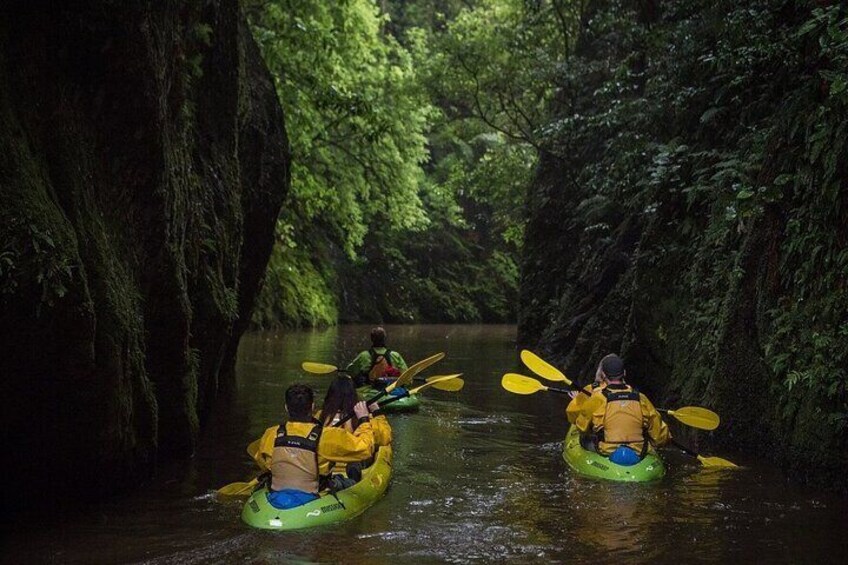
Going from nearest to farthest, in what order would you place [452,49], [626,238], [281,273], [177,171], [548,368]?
[177,171]
[548,368]
[626,238]
[452,49]
[281,273]

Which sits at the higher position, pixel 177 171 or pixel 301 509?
pixel 177 171

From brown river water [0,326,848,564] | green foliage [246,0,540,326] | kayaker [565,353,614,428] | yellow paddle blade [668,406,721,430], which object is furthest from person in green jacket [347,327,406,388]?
Result: green foliage [246,0,540,326]

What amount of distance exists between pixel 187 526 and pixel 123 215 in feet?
9.01

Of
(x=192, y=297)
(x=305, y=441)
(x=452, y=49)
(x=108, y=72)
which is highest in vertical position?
(x=452, y=49)

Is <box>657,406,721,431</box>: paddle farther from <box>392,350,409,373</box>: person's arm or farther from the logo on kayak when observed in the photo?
<box>392,350,409,373</box>: person's arm

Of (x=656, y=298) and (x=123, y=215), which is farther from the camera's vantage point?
(x=656, y=298)

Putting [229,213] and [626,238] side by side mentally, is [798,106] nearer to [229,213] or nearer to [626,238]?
[229,213]

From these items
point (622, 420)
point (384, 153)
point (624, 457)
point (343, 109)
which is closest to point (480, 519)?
point (624, 457)

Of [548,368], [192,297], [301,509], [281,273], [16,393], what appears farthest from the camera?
[281,273]

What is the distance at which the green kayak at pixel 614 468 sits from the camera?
28.7ft

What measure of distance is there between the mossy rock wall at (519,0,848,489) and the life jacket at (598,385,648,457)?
124 centimetres

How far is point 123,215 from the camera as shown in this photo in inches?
303

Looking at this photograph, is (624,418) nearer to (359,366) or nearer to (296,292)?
(359,366)

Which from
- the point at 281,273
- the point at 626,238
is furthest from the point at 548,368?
the point at 281,273
